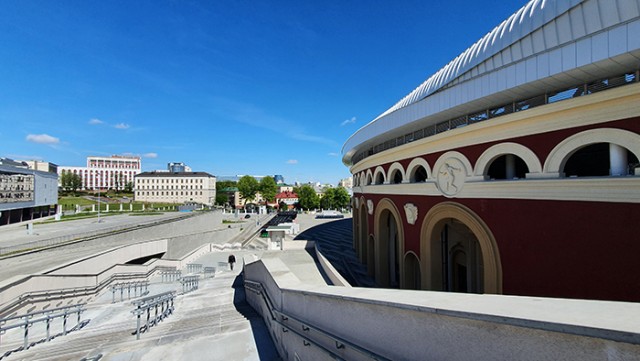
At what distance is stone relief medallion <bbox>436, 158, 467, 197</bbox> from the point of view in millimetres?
8938

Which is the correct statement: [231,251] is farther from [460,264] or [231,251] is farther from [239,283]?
[460,264]

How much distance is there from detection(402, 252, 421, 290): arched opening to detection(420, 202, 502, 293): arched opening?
111 centimetres

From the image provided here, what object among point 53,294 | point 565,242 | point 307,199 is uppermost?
point 565,242

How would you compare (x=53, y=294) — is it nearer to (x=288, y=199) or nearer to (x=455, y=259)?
(x=455, y=259)

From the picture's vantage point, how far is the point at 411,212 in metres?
11.3

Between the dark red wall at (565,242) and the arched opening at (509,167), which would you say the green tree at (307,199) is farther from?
the dark red wall at (565,242)

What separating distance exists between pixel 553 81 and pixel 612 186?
254 cm

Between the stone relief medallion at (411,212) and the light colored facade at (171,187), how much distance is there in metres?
90.1

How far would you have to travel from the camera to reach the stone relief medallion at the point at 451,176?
8.94 meters

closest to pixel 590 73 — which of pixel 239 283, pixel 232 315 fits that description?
pixel 232 315

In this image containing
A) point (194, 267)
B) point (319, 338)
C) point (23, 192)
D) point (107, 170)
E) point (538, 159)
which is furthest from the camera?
point (107, 170)

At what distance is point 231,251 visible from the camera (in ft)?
95.9

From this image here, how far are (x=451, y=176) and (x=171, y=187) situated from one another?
326 feet

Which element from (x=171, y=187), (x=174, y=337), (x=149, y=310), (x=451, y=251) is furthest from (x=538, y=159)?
(x=171, y=187)
